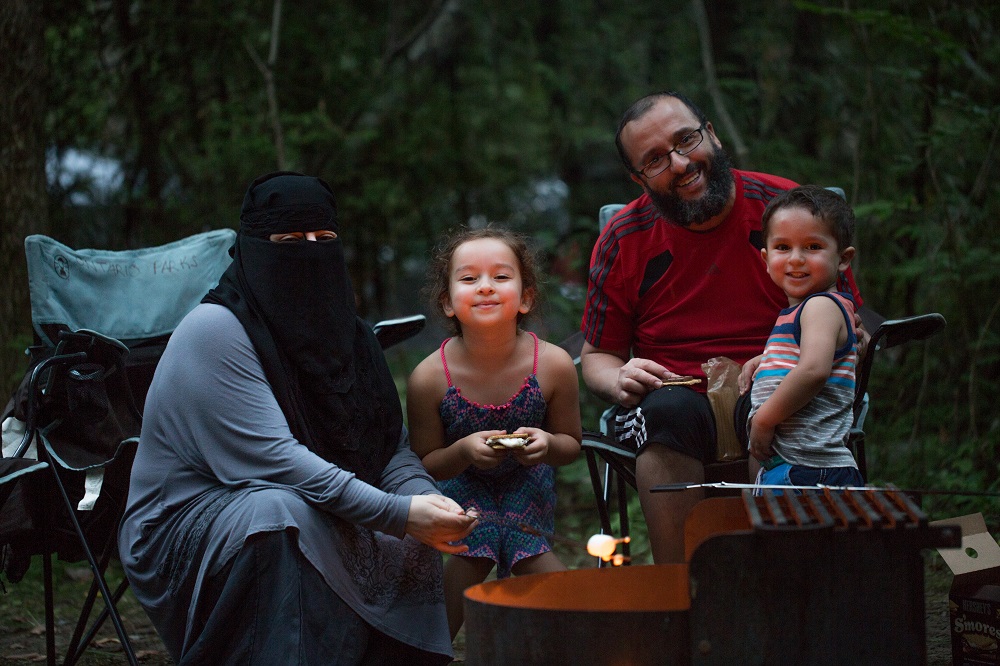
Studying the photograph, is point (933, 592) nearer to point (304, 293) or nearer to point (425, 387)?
point (425, 387)

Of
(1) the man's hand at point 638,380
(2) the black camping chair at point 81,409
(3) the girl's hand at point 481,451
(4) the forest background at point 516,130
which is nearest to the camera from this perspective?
(3) the girl's hand at point 481,451

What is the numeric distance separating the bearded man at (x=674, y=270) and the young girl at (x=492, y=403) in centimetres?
27

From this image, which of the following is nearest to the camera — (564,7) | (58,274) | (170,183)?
(58,274)

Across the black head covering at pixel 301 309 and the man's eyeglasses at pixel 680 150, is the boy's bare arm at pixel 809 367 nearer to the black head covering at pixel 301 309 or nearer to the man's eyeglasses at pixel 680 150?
the man's eyeglasses at pixel 680 150

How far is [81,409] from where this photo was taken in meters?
3.07

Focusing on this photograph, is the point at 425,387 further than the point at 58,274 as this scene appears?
No

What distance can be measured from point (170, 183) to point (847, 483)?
17.8 ft

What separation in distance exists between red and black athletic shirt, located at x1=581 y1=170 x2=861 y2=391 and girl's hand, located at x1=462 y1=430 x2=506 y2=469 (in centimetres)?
75

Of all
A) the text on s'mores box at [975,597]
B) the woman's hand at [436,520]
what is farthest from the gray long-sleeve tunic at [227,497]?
the text on s'mores box at [975,597]

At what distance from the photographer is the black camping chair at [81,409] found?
9.71ft

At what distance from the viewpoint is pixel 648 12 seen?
879 centimetres

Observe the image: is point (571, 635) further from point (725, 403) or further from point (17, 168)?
point (17, 168)

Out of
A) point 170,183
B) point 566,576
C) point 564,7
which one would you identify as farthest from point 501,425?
point 564,7

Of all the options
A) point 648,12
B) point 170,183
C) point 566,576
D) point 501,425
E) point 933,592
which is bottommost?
point 933,592
